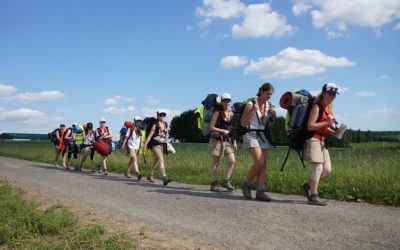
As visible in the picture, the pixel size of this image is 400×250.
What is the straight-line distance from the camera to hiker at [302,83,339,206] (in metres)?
6.73

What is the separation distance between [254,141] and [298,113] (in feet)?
3.26

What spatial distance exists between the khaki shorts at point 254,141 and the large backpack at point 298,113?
641 mm

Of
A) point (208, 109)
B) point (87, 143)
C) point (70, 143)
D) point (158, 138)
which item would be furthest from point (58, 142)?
point (208, 109)

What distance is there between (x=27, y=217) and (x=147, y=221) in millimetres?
1778

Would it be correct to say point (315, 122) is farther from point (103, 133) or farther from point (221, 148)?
point (103, 133)

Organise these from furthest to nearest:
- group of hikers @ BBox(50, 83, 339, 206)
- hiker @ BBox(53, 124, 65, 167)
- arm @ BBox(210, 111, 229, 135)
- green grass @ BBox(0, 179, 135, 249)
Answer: hiker @ BBox(53, 124, 65, 167) → arm @ BBox(210, 111, 229, 135) → group of hikers @ BBox(50, 83, 339, 206) → green grass @ BBox(0, 179, 135, 249)

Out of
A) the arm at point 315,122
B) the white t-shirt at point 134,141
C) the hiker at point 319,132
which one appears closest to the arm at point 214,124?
the hiker at point 319,132

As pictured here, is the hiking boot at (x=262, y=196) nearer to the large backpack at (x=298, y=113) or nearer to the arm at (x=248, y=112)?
the large backpack at (x=298, y=113)

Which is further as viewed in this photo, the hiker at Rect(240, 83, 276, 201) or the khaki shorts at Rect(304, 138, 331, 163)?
the hiker at Rect(240, 83, 276, 201)

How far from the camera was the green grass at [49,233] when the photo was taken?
4777mm

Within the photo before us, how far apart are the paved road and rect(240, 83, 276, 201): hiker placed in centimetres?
42

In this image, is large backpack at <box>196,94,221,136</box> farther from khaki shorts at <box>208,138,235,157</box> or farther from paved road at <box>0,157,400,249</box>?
paved road at <box>0,157,400,249</box>

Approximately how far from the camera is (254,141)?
752 centimetres

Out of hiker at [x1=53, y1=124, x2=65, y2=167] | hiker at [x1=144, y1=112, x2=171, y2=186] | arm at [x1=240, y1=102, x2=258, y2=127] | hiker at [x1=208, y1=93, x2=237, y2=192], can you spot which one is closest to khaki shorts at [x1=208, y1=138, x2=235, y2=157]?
hiker at [x1=208, y1=93, x2=237, y2=192]
